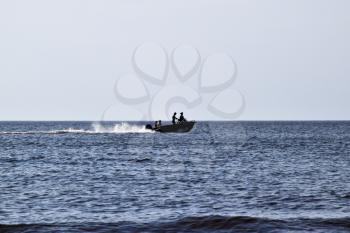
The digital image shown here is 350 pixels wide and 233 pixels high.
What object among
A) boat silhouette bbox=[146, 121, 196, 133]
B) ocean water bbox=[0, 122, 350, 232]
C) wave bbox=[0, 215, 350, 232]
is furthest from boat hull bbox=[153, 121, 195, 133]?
wave bbox=[0, 215, 350, 232]

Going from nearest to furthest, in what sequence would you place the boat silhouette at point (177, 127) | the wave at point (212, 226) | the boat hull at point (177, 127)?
the wave at point (212, 226)
the boat silhouette at point (177, 127)
the boat hull at point (177, 127)

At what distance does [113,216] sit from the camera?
25.9 m

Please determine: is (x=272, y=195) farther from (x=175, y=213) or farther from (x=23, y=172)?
(x=23, y=172)

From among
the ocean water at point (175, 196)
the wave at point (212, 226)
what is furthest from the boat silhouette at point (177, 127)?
the wave at point (212, 226)

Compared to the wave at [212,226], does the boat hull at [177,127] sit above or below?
above

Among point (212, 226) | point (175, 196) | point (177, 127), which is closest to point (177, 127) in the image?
point (177, 127)

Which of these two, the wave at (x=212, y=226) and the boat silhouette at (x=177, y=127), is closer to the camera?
the wave at (x=212, y=226)

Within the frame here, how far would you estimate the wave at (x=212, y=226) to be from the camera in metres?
22.9

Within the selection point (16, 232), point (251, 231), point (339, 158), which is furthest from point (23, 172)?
point (339, 158)

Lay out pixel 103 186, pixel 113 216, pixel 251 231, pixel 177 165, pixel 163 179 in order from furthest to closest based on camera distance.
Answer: pixel 177 165, pixel 163 179, pixel 103 186, pixel 113 216, pixel 251 231

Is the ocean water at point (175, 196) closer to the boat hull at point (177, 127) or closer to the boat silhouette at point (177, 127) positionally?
the boat silhouette at point (177, 127)

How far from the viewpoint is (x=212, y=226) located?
2361cm

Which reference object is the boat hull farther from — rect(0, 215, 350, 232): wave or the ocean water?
rect(0, 215, 350, 232): wave

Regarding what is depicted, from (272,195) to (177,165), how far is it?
19.2 m
